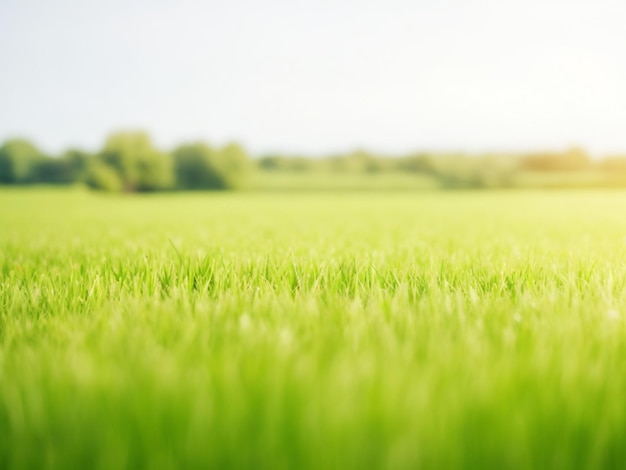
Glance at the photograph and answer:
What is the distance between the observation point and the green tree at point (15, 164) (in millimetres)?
103312

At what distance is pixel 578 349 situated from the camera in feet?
6.12

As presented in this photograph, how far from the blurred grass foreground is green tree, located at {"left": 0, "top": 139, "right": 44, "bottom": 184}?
0.19 m

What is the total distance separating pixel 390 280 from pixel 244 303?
1172 mm

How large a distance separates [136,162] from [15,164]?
31606mm

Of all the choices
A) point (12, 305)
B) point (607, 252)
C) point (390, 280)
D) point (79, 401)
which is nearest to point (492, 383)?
point (79, 401)

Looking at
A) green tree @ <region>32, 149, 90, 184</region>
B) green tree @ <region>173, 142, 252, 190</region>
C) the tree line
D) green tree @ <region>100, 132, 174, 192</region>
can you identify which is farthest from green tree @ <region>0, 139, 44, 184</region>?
green tree @ <region>173, 142, 252, 190</region>

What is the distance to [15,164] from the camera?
4077 inches

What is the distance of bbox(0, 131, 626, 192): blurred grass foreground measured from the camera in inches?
2921

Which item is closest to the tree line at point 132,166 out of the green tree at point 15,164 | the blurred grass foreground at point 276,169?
the green tree at point 15,164

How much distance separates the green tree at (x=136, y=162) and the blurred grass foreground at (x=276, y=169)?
0.57 ft

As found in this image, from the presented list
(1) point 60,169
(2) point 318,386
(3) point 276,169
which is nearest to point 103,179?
(1) point 60,169

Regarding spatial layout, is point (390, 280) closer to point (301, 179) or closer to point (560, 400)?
point (560, 400)

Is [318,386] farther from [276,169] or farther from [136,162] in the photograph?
[276,169]

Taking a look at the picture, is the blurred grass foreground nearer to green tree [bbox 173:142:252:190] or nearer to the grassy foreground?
green tree [bbox 173:142:252:190]
